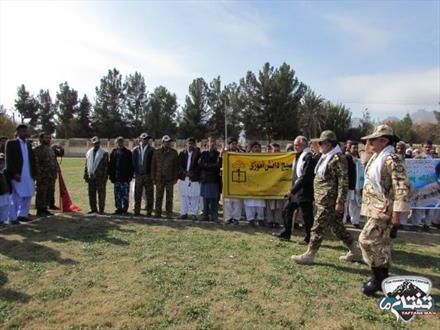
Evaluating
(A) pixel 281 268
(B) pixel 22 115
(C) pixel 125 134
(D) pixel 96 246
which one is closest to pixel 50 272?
(D) pixel 96 246

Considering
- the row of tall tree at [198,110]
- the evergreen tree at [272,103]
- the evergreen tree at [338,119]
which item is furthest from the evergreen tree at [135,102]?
the evergreen tree at [338,119]

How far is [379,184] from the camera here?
4660 millimetres

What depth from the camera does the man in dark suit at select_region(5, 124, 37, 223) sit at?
854 cm

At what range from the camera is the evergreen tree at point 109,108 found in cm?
6775

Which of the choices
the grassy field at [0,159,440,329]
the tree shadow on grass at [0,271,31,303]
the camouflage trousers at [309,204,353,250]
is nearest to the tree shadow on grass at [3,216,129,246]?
the grassy field at [0,159,440,329]

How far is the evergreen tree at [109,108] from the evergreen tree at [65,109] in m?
5.24

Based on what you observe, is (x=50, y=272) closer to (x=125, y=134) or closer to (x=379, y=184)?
(x=379, y=184)

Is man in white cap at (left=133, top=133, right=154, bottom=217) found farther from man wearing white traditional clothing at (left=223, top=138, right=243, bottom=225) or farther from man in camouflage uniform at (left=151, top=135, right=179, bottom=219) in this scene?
man wearing white traditional clothing at (left=223, top=138, right=243, bottom=225)

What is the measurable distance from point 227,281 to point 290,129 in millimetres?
58285

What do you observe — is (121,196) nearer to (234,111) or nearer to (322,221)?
(322,221)

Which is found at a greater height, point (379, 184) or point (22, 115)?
point (22, 115)

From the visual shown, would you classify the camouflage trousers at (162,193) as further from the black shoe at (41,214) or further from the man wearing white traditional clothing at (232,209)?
the black shoe at (41,214)

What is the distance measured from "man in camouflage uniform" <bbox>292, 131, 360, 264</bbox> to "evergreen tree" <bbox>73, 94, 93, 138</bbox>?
67794 millimetres

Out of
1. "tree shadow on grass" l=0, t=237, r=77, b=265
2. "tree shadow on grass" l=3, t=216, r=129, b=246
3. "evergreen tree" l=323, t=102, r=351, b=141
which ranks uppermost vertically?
"evergreen tree" l=323, t=102, r=351, b=141
